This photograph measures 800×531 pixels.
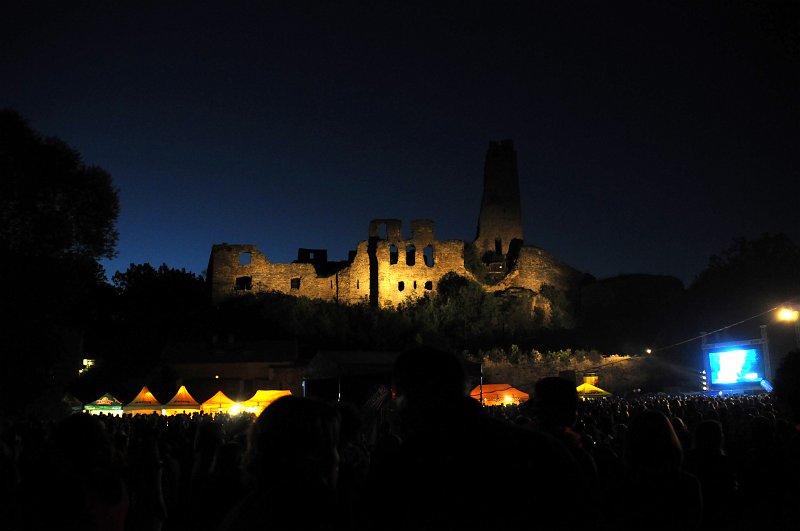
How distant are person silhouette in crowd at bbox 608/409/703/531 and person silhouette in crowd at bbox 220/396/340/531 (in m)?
1.59

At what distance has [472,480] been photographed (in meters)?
2.15

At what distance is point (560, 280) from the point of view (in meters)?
54.8

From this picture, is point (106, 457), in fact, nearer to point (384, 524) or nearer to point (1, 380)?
point (384, 524)

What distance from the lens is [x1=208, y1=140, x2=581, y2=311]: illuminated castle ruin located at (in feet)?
172

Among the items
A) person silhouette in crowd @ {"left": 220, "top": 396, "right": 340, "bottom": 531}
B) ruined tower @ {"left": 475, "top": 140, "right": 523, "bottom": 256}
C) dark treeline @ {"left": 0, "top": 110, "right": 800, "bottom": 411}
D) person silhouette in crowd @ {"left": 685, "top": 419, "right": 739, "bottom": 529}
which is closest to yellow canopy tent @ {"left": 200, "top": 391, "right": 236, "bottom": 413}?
dark treeline @ {"left": 0, "top": 110, "right": 800, "bottom": 411}

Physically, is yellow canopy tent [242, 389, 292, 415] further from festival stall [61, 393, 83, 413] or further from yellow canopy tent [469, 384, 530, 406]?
yellow canopy tent [469, 384, 530, 406]

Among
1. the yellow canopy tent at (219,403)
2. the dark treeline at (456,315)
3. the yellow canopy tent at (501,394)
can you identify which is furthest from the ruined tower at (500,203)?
the yellow canopy tent at (219,403)

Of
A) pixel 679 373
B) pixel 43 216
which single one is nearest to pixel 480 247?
pixel 679 373

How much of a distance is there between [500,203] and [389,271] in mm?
12815

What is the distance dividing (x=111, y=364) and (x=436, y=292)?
69.9ft

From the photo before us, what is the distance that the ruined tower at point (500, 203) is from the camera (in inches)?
2318

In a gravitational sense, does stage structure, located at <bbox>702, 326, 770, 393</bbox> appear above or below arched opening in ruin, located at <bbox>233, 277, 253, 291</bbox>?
below

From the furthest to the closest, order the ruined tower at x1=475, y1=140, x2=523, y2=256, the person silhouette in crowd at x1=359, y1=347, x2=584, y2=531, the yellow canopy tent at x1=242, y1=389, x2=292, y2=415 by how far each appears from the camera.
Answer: the ruined tower at x1=475, y1=140, x2=523, y2=256, the yellow canopy tent at x1=242, y1=389, x2=292, y2=415, the person silhouette in crowd at x1=359, y1=347, x2=584, y2=531

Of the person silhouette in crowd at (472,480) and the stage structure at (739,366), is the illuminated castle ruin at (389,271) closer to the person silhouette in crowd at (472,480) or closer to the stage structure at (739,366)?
the stage structure at (739,366)
